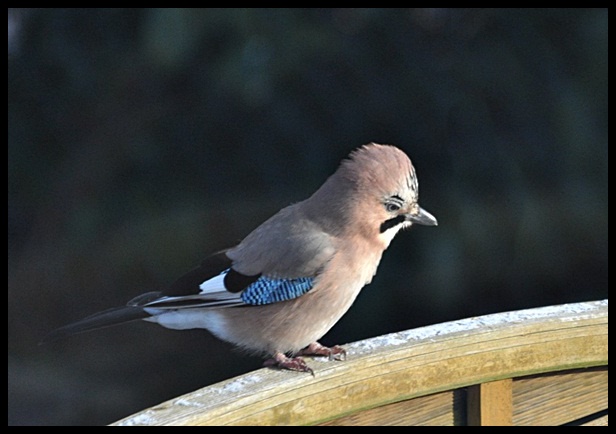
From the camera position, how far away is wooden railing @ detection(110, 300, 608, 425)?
4.91 feet

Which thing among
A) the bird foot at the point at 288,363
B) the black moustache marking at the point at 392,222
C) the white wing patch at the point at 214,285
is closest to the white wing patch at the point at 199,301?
the white wing patch at the point at 214,285

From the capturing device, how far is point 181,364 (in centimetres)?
377

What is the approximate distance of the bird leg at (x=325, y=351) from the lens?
172cm

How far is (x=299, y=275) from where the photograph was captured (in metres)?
2.14

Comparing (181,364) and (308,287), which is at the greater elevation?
(181,364)

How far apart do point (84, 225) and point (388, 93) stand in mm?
1039

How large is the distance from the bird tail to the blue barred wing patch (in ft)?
0.65

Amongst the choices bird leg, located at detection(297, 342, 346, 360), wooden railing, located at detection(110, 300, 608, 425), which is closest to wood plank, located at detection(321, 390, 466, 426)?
wooden railing, located at detection(110, 300, 608, 425)

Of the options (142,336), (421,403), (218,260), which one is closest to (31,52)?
(142,336)

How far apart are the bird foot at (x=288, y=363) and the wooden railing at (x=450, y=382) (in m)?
0.05

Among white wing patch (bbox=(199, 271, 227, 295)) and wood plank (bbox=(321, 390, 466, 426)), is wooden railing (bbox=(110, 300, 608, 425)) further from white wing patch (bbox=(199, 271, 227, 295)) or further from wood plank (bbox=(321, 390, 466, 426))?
white wing patch (bbox=(199, 271, 227, 295))

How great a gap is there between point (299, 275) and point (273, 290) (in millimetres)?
57

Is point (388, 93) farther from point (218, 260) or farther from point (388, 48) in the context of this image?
point (218, 260)

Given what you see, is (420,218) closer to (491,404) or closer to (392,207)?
(392,207)
